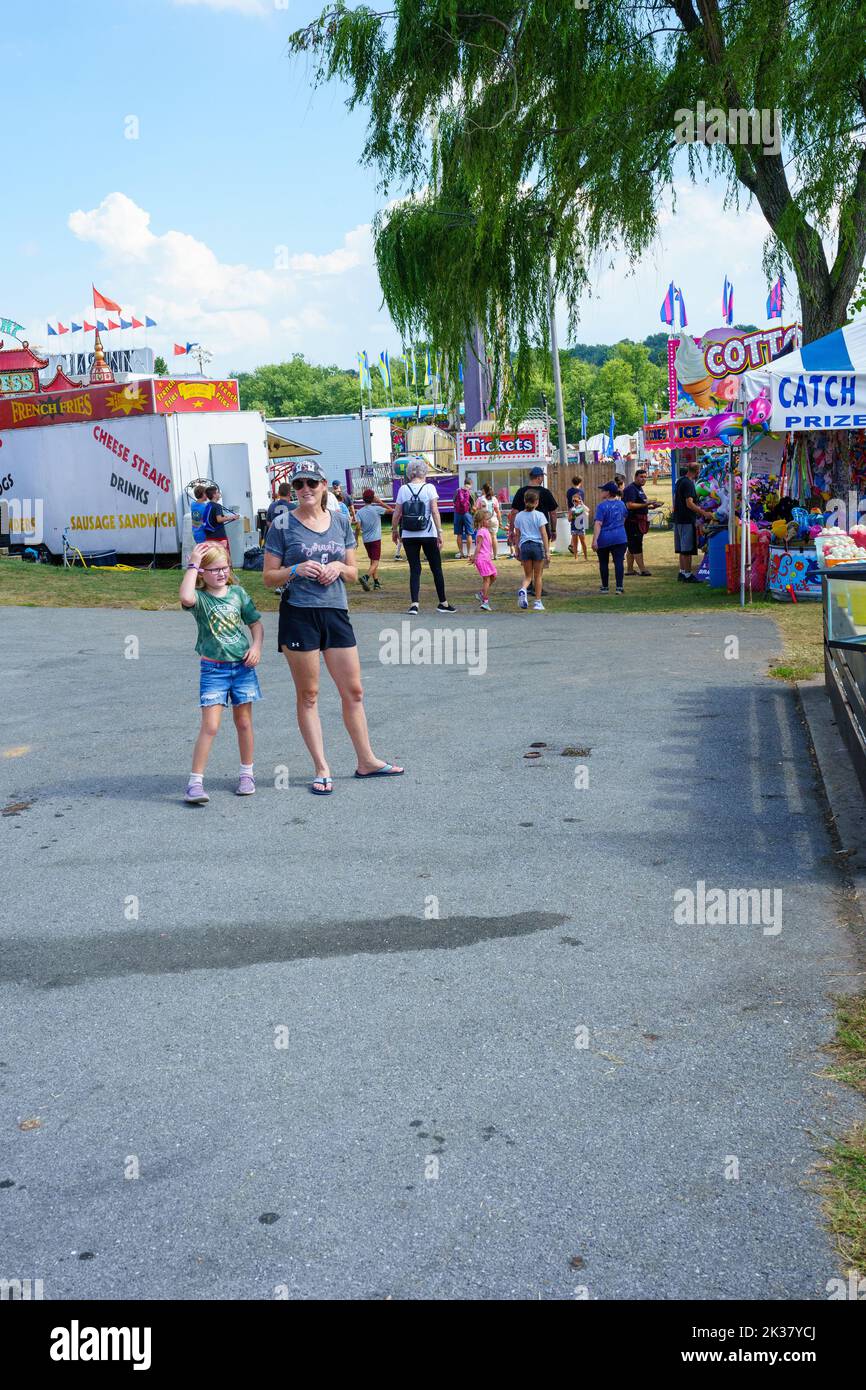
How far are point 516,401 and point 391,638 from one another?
825 centimetres

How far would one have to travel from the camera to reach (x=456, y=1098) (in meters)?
3.69

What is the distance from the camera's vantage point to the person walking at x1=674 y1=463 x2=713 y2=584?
20.0 m

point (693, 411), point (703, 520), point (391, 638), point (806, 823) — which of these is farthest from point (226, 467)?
point (806, 823)

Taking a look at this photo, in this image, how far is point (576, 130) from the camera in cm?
1723

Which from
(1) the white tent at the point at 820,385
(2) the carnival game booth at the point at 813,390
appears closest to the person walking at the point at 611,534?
(2) the carnival game booth at the point at 813,390

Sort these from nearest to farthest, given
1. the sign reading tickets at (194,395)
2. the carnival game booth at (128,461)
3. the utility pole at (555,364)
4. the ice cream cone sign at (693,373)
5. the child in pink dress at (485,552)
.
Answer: the child in pink dress at (485,552) → the utility pole at (555,364) → the sign reading tickets at (194,395) → the carnival game booth at (128,461) → the ice cream cone sign at (693,373)

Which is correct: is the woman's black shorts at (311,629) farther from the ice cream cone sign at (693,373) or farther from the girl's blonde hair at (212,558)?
the ice cream cone sign at (693,373)

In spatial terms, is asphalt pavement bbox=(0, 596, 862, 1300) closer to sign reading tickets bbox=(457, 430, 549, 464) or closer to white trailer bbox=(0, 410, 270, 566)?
white trailer bbox=(0, 410, 270, 566)

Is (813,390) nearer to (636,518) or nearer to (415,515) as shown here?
(415,515)

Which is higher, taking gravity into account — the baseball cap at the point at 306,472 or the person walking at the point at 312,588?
the baseball cap at the point at 306,472

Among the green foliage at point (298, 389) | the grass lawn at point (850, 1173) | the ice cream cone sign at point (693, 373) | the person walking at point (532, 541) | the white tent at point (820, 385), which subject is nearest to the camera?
the grass lawn at point (850, 1173)

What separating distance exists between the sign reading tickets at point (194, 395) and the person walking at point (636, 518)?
8.45 metres

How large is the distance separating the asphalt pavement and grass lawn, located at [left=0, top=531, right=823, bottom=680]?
5.30 meters

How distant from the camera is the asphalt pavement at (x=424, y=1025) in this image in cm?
299
